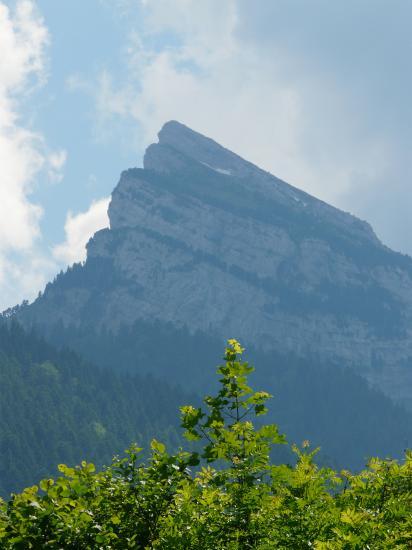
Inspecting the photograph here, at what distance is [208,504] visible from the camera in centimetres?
1780

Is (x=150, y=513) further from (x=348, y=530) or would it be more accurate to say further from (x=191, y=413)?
(x=348, y=530)

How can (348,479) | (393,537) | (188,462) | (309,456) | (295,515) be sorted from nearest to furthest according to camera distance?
1. (393,537)
2. (295,515)
3. (188,462)
4. (309,456)
5. (348,479)

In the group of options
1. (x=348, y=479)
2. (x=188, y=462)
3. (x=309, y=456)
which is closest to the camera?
(x=188, y=462)

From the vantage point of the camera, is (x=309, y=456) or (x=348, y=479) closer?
(x=309, y=456)

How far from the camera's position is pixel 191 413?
17297 mm

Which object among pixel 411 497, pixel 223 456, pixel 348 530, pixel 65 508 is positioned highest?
pixel 411 497

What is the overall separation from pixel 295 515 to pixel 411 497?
3.37 metres

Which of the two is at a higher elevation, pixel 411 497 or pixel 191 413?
pixel 411 497

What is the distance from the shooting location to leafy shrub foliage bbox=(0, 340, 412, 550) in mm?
15531

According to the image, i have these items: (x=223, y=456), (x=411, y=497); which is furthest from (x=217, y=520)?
(x=411, y=497)

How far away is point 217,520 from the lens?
17109 mm

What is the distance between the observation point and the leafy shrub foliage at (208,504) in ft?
51.0

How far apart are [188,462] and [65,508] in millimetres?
3254

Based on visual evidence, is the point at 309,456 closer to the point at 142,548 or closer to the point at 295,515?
the point at 295,515
